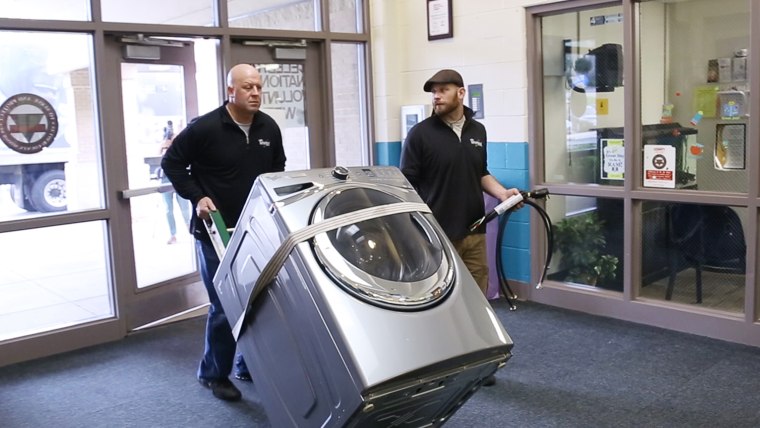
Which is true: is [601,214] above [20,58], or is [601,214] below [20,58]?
below

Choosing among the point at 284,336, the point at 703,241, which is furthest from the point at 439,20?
the point at 284,336

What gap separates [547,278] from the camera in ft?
15.8

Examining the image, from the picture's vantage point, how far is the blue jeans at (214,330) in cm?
327

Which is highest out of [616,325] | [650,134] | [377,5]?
[377,5]

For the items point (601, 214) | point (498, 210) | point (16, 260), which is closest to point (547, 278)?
point (601, 214)

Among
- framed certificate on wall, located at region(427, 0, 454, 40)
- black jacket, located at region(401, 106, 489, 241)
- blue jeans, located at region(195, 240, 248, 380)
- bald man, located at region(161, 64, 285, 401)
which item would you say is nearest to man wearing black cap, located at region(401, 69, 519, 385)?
black jacket, located at region(401, 106, 489, 241)

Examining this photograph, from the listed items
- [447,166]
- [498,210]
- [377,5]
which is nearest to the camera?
[498,210]

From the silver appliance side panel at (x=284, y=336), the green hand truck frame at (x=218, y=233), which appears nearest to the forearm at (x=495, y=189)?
the green hand truck frame at (x=218, y=233)

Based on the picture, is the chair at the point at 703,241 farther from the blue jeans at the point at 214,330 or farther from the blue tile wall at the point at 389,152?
the blue jeans at the point at 214,330

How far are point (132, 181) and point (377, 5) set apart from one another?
2135 mm

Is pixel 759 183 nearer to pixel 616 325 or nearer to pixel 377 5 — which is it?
pixel 616 325

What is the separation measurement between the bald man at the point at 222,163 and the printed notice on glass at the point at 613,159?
2.12 meters

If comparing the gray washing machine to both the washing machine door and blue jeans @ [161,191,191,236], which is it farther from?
blue jeans @ [161,191,191,236]

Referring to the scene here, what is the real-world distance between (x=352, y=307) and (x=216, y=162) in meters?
1.48
